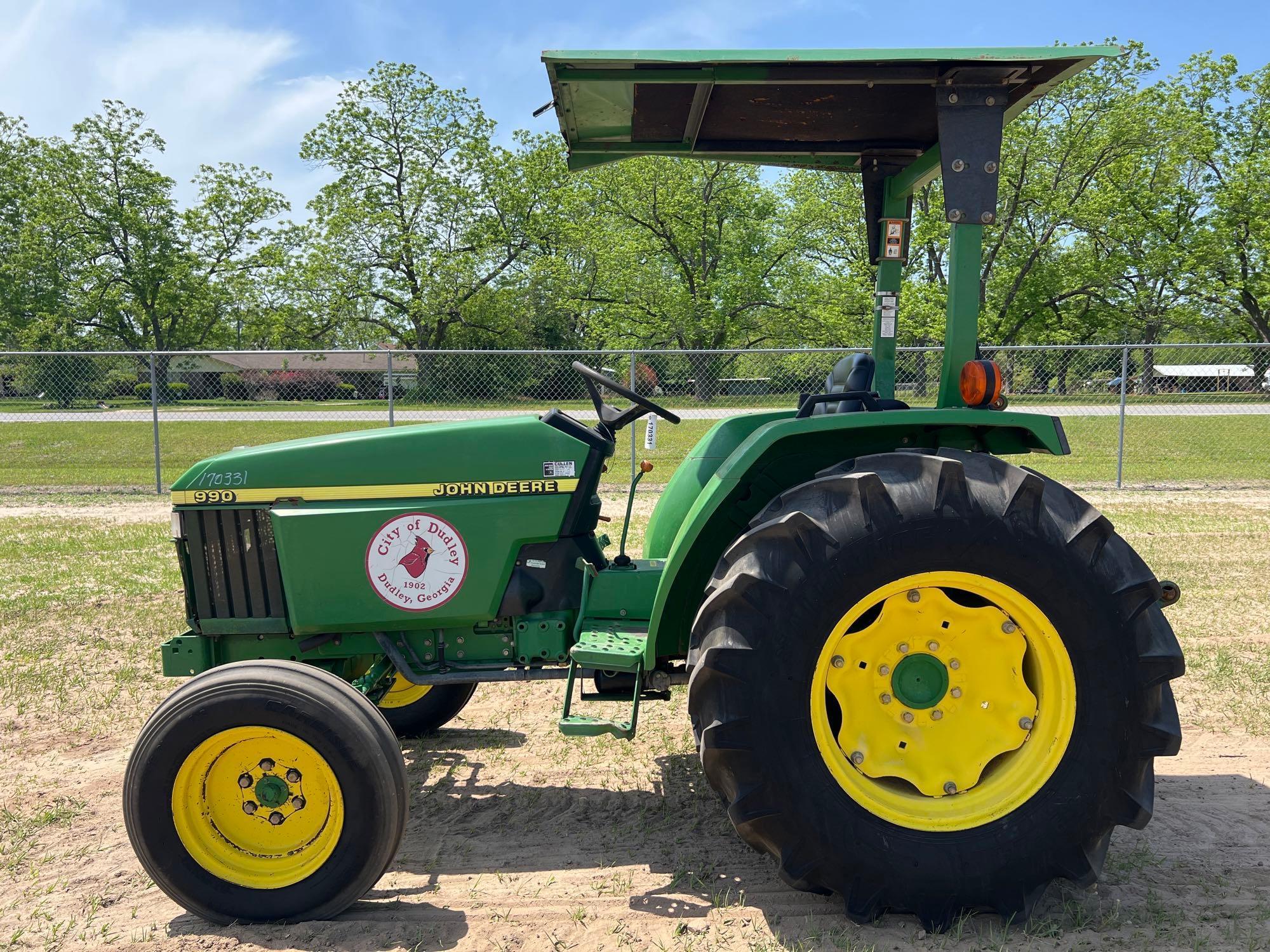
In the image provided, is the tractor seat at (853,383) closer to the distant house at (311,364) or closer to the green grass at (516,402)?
the green grass at (516,402)

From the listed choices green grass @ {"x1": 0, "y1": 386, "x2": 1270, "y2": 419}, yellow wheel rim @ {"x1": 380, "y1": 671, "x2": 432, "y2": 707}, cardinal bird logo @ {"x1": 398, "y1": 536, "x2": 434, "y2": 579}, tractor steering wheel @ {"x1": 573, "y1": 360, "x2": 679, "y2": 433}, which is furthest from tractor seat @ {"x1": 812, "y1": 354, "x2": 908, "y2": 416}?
green grass @ {"x1": 0, "y1": 386, "x2": 1270, "y2": 419}

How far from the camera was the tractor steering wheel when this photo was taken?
295 cm

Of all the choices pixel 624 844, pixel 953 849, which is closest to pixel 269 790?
pixel 624 844

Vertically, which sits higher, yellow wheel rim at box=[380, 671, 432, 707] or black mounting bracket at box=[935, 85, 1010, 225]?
black mounting bracket at box=[935, 85, 1010, 225]

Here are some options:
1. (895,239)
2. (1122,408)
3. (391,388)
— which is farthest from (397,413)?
(1122,408)

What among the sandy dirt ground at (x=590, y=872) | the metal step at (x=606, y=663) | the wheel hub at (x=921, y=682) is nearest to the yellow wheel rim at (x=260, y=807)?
the sandy dirt ground at (x=590, y=872)

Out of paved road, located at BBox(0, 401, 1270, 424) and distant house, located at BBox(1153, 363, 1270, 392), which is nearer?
paved road, located at BBox(0, 401, 1270, 424)

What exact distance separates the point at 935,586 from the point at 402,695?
2.32 meters

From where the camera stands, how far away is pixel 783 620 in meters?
2.24

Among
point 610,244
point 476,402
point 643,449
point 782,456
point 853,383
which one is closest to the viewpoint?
point 782,456

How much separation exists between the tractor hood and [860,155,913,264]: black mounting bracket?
1.40 metres

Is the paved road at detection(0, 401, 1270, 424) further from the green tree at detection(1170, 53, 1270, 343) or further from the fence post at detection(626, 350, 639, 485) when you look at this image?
the green tree at detection(1170, 53, 1270, 343)

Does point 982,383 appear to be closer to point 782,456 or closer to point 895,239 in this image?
point 782,456

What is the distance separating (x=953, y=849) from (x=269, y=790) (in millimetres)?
1805
